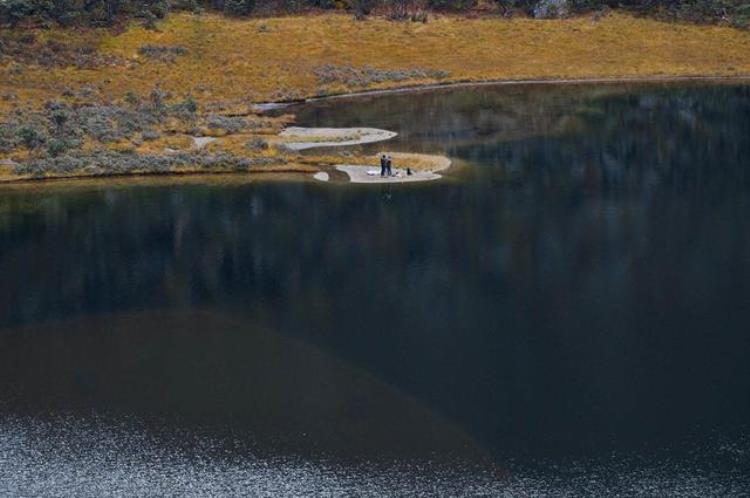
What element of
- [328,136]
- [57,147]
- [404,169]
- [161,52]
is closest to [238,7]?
[161,52]

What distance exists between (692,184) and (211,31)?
256ft

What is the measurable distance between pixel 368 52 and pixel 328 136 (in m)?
41.0

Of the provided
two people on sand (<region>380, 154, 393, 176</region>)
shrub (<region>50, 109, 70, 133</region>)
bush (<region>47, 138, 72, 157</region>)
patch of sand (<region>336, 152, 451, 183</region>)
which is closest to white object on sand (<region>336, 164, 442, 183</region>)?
patch of sand (<region>336, 152, 451, 183</region>)

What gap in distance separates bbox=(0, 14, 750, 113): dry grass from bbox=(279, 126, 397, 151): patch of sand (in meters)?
20.6

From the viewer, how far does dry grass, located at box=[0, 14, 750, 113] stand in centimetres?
11806

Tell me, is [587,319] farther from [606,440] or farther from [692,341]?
[606,440]

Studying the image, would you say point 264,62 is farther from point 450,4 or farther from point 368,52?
point 450,4

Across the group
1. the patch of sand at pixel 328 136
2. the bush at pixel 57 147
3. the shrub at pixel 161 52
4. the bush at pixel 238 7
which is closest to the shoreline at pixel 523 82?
the shrub at pixel 161 52

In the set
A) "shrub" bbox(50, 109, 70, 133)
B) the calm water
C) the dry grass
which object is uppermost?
the dry grass

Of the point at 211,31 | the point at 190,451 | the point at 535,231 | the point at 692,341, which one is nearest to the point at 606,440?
the point at 692,341

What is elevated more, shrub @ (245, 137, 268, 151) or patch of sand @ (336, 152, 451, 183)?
shrub @ (245, 137, 268, 151)

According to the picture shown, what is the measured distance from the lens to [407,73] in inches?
4892

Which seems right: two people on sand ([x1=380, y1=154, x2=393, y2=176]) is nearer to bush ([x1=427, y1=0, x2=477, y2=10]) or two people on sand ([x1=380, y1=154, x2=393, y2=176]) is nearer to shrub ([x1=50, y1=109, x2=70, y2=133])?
shrub ([x1=50, y1=109, x2=70, y2=133])

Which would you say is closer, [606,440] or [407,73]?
[606,440]
